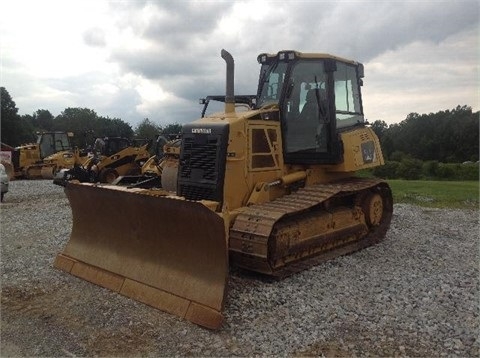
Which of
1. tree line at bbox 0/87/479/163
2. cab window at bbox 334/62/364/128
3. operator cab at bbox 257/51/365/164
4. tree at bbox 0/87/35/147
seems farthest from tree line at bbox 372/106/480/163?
operator cab at bbox 257/51/365/164

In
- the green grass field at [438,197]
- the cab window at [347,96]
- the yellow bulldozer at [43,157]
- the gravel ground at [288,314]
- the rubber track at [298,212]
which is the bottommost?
the gravel ground at [288,314]

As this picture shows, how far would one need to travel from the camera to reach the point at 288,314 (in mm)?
5254

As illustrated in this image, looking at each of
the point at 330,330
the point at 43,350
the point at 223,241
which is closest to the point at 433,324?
the point at 330,330

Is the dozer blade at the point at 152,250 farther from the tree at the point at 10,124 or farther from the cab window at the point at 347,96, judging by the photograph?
the tree at the point at 10,124

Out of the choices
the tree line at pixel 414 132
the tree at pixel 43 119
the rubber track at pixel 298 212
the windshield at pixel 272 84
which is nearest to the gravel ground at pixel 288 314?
the rubber track at pixel 298 212

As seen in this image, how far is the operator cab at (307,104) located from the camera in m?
7.64

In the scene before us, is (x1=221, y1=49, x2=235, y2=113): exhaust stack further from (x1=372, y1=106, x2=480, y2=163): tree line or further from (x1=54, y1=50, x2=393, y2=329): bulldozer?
(x1=372, y1=106, x2=480, y2=163): tree line

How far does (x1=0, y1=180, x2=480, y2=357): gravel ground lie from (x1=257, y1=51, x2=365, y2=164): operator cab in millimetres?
1760

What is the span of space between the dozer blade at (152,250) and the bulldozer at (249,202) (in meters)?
0.02

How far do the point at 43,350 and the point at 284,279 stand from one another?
3.03 m

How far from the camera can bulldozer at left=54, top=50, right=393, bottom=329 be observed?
576 cm

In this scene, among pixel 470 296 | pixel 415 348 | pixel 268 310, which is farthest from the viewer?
pixel 470 296

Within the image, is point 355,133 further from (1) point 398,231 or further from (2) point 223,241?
(2) point 223,241

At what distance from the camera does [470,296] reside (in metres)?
5.80
